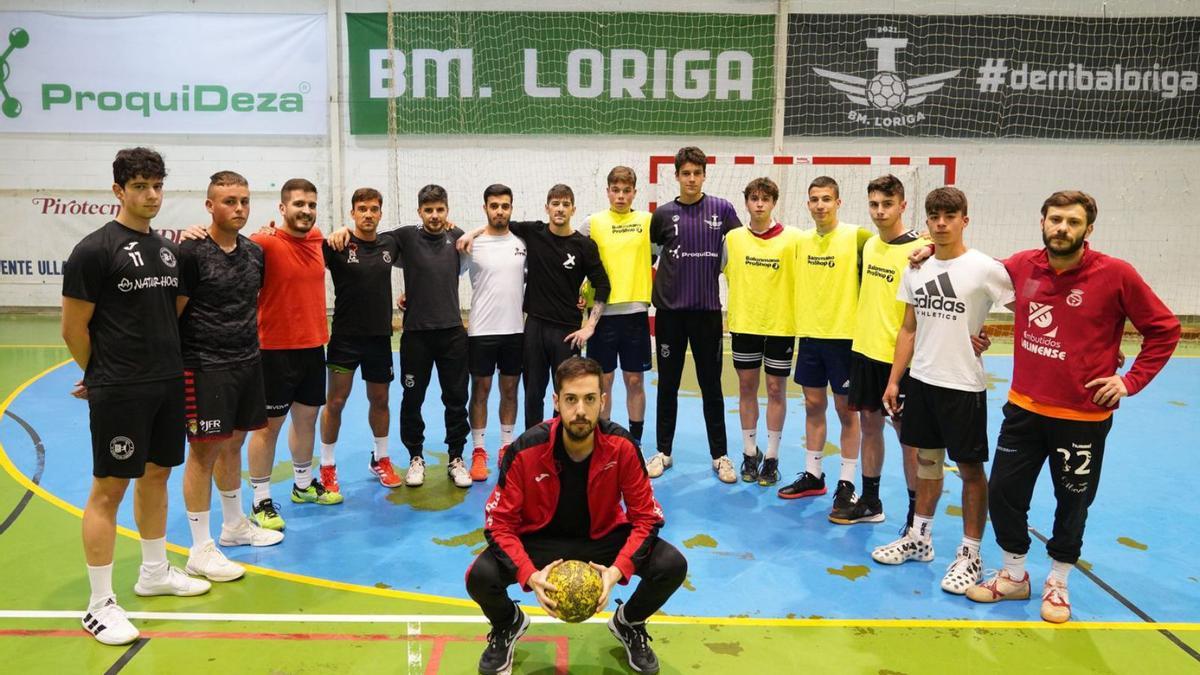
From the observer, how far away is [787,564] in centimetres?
488

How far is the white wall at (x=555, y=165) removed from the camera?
1268 centimetres

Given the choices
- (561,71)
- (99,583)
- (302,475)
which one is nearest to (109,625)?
(99,583)

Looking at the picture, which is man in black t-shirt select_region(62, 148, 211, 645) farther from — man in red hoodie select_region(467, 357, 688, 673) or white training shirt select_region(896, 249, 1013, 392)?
white training shirt select_region(896, 249, 1013, 392)

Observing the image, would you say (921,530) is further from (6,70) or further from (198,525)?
(6,70)

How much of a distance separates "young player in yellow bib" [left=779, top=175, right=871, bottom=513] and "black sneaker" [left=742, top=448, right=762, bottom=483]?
650 mm

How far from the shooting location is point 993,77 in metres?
12.6

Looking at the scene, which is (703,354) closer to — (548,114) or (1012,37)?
(548,114)

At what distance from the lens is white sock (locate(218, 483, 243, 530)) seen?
196 inches

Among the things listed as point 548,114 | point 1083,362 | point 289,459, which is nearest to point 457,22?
point 548,114

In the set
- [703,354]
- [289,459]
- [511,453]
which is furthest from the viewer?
[289,459]

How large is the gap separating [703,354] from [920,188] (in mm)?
7681

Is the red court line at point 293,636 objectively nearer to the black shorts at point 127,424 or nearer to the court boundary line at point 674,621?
the court boundary line at point 674,621

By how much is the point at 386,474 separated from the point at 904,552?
3564 mm

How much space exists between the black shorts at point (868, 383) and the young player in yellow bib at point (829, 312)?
0.19 metres
